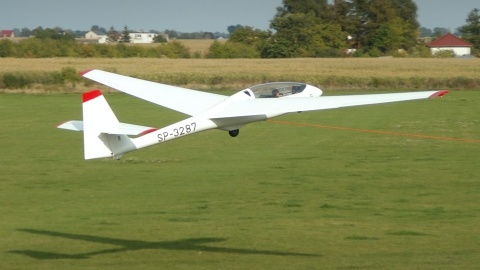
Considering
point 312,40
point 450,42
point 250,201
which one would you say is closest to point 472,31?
point 450,42

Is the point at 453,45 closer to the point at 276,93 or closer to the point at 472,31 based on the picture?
the point at 472,31

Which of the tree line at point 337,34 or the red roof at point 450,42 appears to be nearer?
the tree line at point 337,34

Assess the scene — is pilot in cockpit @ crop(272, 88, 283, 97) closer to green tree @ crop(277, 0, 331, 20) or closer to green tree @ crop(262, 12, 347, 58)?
green tree @ crop(262, 12, 347, 58)

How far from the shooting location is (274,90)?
19.3 meters

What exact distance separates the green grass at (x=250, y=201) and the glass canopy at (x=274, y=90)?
281 cm

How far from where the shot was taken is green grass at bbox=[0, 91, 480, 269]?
60.7 ft

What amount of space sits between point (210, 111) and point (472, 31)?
122 m

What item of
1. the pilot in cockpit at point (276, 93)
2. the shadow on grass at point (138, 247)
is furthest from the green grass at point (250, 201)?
the pilot in cockpit at point (276, 93)

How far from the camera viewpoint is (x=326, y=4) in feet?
426

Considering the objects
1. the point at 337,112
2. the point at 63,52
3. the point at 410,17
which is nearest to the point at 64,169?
the point at 337,112

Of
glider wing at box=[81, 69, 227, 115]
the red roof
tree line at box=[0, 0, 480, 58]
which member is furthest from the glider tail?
the red roof

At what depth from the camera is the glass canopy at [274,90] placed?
1906 centimetres

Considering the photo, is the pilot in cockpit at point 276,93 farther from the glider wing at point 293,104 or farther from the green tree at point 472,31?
the green tree at point 472,31

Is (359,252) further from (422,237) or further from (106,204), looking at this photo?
(106,204)
